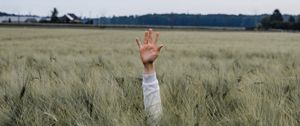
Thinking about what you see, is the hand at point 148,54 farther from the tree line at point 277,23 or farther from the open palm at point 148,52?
the tree line at point 277,23

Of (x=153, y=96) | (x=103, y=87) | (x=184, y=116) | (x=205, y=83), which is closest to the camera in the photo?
(x=184, y=116)

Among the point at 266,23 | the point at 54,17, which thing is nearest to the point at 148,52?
the point at 266,23

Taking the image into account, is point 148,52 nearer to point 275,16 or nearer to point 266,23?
point 266,23

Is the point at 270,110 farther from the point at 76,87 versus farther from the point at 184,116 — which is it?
the point at 76,87

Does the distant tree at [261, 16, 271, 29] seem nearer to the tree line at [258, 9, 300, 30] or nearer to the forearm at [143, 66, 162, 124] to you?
the tree line at [258, 9, 300, 30]

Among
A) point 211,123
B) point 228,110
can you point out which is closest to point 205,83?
point 228,110

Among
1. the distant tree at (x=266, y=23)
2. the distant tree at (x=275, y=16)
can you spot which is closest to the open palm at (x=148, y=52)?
the distant tree at (x=266, y=23)

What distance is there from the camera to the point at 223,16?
15200cm

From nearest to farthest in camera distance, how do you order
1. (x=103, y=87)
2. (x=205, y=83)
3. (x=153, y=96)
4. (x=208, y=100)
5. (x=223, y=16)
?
(x=153, y=96) < (x=208, y=100) < (x=103, y=87) < (x=205, y=83) < (x=223, y=16)

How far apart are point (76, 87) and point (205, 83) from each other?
949 mm

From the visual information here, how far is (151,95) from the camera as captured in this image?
287 centimetres

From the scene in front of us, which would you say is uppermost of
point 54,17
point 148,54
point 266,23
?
point 148,54

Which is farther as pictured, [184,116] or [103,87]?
[103,87]

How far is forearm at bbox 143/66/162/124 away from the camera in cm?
271
